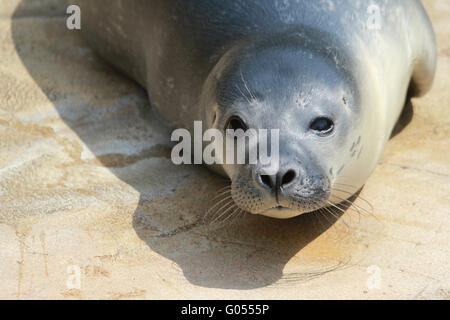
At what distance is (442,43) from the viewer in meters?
5.25

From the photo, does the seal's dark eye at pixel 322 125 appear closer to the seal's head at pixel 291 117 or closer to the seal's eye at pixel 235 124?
the seal's head at pixel 291 117

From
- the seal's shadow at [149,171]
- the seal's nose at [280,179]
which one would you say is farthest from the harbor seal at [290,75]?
the seal's shadow at [149,171]

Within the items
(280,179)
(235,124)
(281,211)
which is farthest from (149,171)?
(280,179)

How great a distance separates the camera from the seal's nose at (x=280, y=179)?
9.48 feet

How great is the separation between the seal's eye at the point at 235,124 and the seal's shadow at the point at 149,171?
0.51m

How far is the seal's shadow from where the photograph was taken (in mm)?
3213

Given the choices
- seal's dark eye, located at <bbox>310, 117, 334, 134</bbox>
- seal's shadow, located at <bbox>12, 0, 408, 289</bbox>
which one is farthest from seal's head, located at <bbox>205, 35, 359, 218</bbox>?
seal's shadow, located at <bbox>12, 0, 408, 289</bbox>

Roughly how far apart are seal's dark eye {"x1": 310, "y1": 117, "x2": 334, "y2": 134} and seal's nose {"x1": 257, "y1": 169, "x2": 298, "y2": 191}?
0.92ft

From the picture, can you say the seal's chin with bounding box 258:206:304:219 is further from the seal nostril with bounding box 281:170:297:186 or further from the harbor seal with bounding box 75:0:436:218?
the seal nostril with bounding box 281:170:297:186

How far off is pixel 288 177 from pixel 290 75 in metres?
0.49

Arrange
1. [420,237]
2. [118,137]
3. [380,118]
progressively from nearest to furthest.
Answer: [420,237], [380,118], [118,137]

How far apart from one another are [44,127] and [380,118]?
1854 mm

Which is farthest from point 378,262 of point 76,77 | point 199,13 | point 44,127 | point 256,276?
point 76,77
